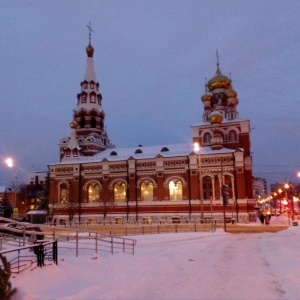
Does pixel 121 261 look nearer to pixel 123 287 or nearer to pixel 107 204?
pixel 123 287

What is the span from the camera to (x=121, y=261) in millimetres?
14883

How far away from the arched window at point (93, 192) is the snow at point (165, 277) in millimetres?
45051

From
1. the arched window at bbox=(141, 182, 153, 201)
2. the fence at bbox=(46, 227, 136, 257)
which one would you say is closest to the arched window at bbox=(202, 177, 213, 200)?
the arched window at bbox=(141, 182, 153, 201)

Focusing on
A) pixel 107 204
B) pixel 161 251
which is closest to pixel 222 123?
pixel 107 204

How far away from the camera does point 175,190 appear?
187 ft

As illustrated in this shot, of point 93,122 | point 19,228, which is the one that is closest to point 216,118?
point 93,122

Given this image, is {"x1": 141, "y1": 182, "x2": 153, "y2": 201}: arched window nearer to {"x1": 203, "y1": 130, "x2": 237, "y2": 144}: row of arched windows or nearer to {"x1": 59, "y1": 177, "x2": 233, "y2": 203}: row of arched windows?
{"x1": 59, "y1": 177, "x2": 233, "y2": 203}: row of arched windows

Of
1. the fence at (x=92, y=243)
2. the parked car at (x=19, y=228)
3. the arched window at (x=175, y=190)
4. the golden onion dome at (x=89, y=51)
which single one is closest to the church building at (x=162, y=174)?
the arched window at (x=175, y=190)

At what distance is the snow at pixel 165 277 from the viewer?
954 centimetres

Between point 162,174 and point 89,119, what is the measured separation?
→ 2121 centimetres

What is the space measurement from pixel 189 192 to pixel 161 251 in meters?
36.6

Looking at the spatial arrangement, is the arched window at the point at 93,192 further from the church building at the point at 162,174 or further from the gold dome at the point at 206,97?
the gold dome at the point at 206,97

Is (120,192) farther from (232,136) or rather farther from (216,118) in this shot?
(232,136)

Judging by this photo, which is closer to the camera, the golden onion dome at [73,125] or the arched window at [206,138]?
the arched window at [206,138]
